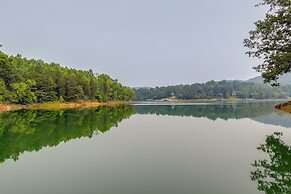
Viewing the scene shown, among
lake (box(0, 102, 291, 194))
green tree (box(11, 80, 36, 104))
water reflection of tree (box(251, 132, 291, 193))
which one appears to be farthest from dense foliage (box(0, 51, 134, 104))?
water reflection of tree (box(251, 132, 291, 193))

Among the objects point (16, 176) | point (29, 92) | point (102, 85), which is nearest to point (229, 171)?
point (16, 176)

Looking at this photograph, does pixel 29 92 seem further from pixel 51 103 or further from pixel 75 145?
pixel 75 145

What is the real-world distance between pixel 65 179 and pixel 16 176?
180 centimetres

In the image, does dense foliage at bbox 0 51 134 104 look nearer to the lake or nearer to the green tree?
the green tree

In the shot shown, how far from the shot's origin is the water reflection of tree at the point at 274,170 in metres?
7.89

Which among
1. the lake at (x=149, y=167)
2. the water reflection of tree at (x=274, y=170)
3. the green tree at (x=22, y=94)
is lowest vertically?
the water reflection of tree at (x=274, y=170)

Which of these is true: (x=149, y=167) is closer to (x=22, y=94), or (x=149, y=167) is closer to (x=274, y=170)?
(x=274, y=170)

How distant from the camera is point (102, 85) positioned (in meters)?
113

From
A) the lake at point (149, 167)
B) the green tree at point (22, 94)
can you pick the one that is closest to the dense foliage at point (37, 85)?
the green tree at point (22, 94)

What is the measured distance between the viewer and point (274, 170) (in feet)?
31.6

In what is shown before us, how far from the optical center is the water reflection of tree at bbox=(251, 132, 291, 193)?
789 cm

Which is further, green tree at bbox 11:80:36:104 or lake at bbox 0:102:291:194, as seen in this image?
green tree at bbox 11:80:36:104

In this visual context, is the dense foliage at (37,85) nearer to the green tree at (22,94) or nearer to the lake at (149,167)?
the green tree at (22,94)

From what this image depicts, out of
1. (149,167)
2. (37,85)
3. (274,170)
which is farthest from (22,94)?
(274,170)
